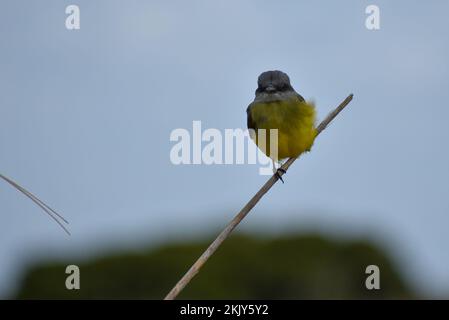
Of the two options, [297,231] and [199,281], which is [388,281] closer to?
[297,231]

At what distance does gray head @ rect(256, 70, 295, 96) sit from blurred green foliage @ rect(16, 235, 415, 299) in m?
23.1

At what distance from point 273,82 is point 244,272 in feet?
87.8

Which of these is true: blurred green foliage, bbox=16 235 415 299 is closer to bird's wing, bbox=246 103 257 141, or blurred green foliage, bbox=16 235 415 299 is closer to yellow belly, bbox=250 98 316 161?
bird's wing, bbox=246 103 257 141

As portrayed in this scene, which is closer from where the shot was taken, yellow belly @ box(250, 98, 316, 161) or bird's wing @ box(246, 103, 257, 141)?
yellow belly @ box(250, 98, 316, 161)

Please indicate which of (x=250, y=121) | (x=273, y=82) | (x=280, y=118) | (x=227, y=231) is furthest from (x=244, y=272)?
(x=227, y=231)

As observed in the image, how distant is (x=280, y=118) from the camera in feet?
36.1

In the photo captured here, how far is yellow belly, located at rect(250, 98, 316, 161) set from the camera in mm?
10859

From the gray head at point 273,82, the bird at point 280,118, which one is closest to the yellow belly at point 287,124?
the bird at point 280,118

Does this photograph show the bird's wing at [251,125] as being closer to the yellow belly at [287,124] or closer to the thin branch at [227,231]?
the yellow belly at [287,124]

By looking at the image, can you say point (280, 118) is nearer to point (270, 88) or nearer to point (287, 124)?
point (287, 124)

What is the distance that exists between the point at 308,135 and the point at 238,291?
79.4ft

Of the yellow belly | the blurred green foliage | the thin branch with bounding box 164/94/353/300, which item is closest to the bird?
the yellow belly

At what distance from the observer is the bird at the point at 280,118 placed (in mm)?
10859
